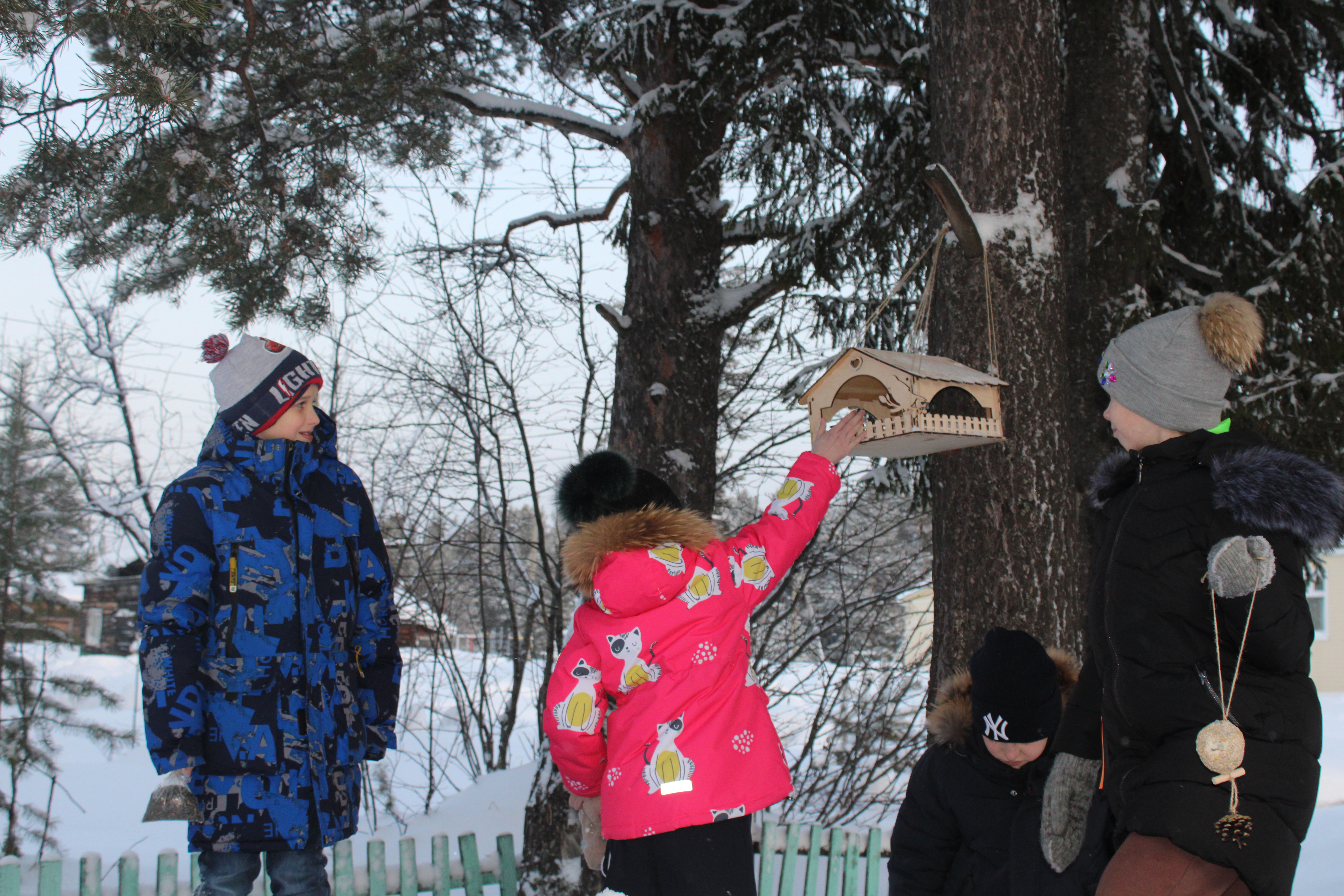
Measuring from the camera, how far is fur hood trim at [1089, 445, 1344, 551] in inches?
60.3

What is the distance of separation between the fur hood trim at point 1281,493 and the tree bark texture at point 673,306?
3.04m

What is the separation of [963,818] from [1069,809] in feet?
1.19

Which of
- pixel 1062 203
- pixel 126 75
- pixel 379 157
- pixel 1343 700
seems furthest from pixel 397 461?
pixel 1343 700

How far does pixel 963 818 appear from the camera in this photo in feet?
7.13

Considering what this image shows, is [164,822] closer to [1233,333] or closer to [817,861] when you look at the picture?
[817,861]

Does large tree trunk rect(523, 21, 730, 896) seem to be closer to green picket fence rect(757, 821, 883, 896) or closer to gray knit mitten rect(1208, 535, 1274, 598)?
green picket fence rect(757, 821, 883, 896)

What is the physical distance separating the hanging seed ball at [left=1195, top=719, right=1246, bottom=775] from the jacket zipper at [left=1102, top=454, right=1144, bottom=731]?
145 mm

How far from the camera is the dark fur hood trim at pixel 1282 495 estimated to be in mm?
1532

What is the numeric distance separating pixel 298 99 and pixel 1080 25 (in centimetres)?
340

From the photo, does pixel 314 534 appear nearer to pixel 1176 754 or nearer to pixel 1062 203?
pixel 1176 754

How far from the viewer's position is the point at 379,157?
4445 millimetres

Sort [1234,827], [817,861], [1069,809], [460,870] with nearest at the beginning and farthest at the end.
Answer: [1234,827] < [1069,809] < [460,870] < [817,861]

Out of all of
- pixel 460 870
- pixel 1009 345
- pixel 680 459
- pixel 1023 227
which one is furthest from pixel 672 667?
pixel 680 459

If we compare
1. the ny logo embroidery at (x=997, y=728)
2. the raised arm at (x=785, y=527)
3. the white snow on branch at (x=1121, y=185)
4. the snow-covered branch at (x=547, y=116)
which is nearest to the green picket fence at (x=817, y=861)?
the ny logo embroidery at (x=997, y=728)
